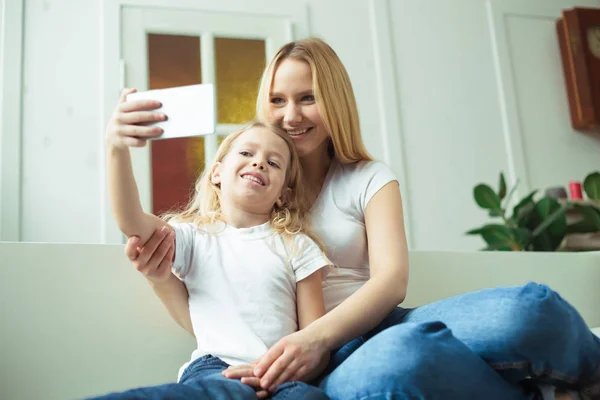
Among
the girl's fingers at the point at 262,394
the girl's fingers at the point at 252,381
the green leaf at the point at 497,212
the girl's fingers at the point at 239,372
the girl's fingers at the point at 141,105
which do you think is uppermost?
the girl's fingers at the point at 141,105

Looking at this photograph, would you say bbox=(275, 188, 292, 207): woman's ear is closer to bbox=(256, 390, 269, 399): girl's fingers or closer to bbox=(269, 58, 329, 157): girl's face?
bbox=(269, 58, 329, 157): girl's face

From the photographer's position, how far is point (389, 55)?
8.21 ft

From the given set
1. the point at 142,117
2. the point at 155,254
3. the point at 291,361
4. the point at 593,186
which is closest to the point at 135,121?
the point at 142,117

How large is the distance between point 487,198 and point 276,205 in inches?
47.4

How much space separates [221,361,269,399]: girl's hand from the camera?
2.40 feet

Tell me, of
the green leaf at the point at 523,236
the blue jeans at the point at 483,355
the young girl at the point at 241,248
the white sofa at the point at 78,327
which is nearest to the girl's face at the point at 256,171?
the young girl at the point at 241,248

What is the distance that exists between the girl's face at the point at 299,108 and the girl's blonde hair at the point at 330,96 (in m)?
0.02

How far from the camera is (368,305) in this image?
89 centimetres

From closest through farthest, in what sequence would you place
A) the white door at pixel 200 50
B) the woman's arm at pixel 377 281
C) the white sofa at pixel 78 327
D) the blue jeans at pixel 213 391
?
the blue jeans at pixel 213 391 → the woman's arm at pixel 377 281 → the white sofa at pixel 78 327 → the white door at pixel 200 50

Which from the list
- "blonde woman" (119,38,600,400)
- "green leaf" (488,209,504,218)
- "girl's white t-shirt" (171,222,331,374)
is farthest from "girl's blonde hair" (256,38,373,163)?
"green leaf" (488,209,504,218)

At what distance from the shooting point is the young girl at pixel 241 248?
2.83 ft

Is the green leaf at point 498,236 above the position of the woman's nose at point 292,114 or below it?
below

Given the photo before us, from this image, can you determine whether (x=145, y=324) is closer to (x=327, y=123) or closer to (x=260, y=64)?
(x=327, y=123)

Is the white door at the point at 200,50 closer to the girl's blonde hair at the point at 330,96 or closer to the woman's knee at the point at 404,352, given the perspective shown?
the girl's blonde hair at the point at 330,96
